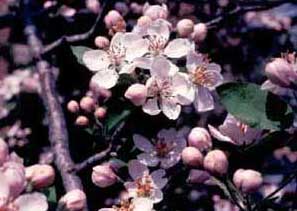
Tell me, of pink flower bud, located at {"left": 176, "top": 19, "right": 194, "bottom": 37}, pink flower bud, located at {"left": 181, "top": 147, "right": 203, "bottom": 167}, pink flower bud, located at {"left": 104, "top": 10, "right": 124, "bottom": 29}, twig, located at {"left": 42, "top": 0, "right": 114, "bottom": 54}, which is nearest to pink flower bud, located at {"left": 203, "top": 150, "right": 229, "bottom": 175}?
pink flower bud, located at {"left": 181, "top": 147, "right": 203, "bottom": 167}

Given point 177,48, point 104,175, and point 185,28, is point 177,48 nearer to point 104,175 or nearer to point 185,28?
point 185,28

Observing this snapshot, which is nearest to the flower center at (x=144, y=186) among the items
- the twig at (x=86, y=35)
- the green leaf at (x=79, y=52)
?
the green leaf at (x=79, y=52)

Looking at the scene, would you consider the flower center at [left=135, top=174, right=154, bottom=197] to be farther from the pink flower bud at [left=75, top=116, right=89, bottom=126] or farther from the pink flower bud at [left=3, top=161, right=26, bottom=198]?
the pink flower bud at [left=75, top=116, right=89, bottom=126]

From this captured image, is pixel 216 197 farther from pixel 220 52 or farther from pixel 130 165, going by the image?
pixel 130 165

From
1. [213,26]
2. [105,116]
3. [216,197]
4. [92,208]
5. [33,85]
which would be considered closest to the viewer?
[105,116]

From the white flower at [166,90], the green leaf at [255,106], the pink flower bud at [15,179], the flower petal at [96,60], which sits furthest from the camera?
the flower petal at [96,60]

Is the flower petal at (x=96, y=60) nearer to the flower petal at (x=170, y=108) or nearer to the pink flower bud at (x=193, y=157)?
the flower petal at (x=170, y=108)

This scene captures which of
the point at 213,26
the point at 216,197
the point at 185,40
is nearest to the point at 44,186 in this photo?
the point at 185,40

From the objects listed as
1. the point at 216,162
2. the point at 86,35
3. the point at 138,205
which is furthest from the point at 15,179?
the point at 86,35
